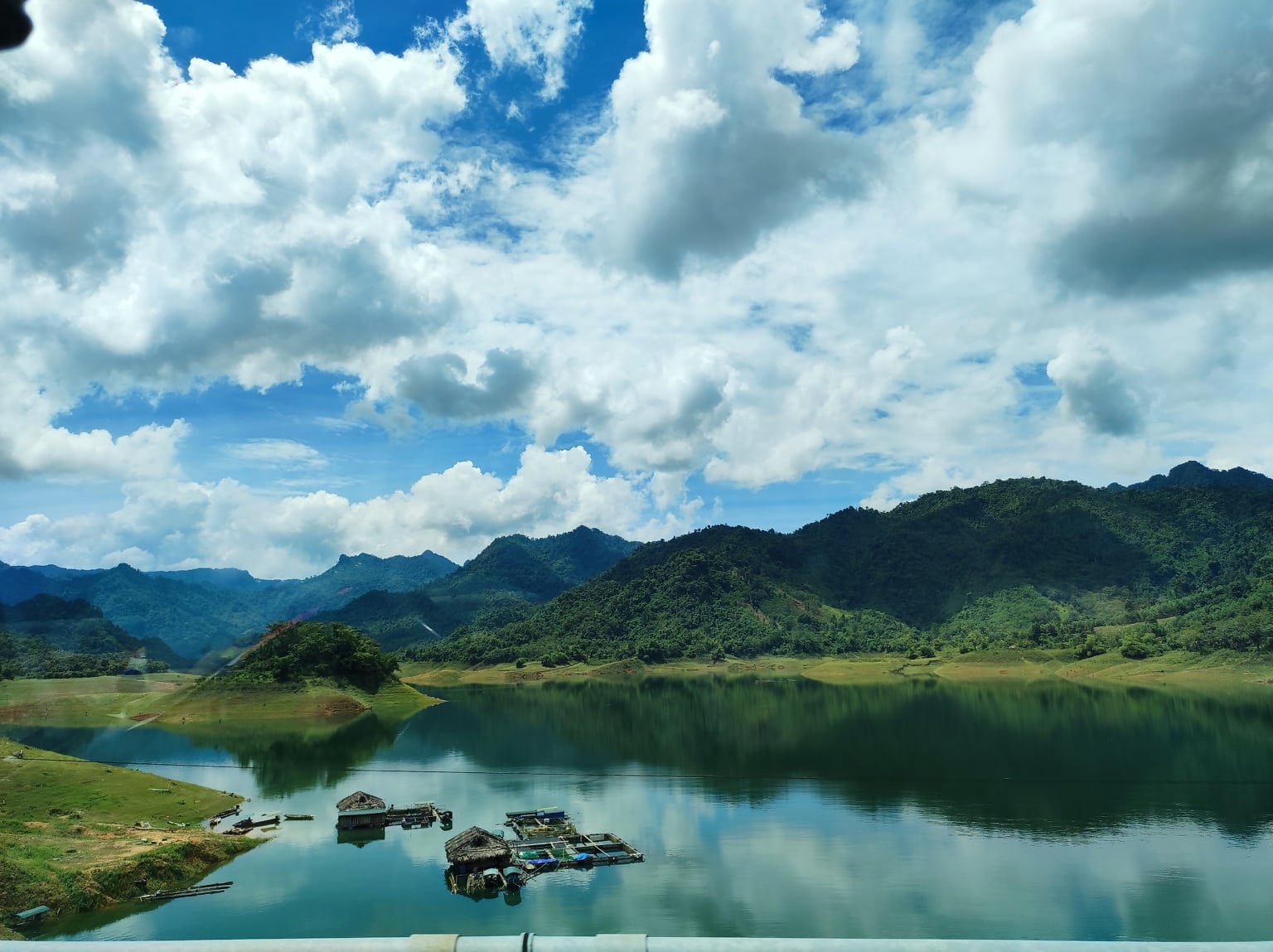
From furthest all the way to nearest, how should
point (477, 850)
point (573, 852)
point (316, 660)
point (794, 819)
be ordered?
point (316, 660), point (794, 819), point (573, 852), point (477, 850)

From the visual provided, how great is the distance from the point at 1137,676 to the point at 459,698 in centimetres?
11551

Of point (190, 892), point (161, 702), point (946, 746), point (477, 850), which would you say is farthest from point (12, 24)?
point (161, 702)

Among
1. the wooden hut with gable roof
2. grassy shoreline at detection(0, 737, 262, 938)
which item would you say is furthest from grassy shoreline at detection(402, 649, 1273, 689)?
grassy shoreline at detection(0, 737, 262, 938)

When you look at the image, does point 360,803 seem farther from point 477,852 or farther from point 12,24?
point 12,24

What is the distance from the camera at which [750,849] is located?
132ft

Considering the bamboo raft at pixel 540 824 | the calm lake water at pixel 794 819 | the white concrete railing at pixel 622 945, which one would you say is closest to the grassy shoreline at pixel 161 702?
the calm lake water at pixel 794 819

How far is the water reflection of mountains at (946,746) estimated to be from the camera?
49344 millimetres

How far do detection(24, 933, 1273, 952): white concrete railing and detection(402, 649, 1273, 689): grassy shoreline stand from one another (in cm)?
13672

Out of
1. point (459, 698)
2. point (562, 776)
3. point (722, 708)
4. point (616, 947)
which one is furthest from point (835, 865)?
point (459, 698)

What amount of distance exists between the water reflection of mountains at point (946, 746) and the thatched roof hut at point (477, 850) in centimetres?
2179

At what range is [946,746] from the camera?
229 ft

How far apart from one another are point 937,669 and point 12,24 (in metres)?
171

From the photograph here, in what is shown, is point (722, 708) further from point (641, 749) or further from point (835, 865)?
point (835, 865)

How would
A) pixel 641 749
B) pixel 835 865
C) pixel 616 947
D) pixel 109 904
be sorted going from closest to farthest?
pixel 616 947 → pixel 109 904 → pixel 835 865 → pixel 641 749
